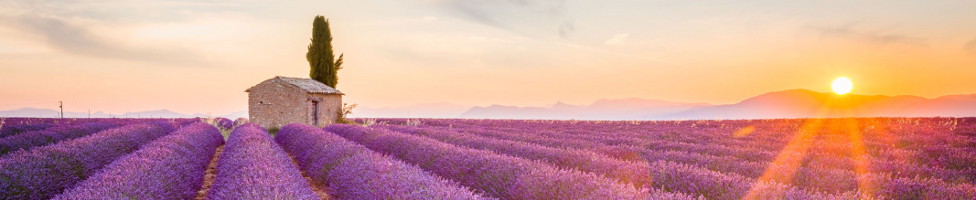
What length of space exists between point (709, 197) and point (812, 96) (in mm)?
187811

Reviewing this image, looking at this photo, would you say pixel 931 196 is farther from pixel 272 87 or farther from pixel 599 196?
pixel 272 87

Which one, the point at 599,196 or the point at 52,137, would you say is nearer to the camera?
the point at 599,196

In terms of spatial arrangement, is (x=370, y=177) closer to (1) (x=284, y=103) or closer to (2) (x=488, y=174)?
(2) (x=488, y=174)

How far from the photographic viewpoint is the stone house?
21562mm

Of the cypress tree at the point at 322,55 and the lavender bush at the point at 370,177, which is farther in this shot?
the cypress tree at the point at 322,55

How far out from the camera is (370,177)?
4.60m

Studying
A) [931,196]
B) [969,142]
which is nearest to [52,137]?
[931,196]

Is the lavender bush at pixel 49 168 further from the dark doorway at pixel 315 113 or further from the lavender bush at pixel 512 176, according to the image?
the dark doorway at pixel 315 113

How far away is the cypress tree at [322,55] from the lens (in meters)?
31.7

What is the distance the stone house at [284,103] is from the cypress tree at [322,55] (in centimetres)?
875

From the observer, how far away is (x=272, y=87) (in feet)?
72.9

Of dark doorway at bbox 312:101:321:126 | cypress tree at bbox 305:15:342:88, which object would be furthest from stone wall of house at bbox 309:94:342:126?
cypress tree at bbox 305:15:342:88

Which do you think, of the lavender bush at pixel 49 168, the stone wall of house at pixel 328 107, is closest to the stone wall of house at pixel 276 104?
the stone wall of house at pixel 328 107

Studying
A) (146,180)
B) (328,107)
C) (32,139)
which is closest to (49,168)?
(146,180)
